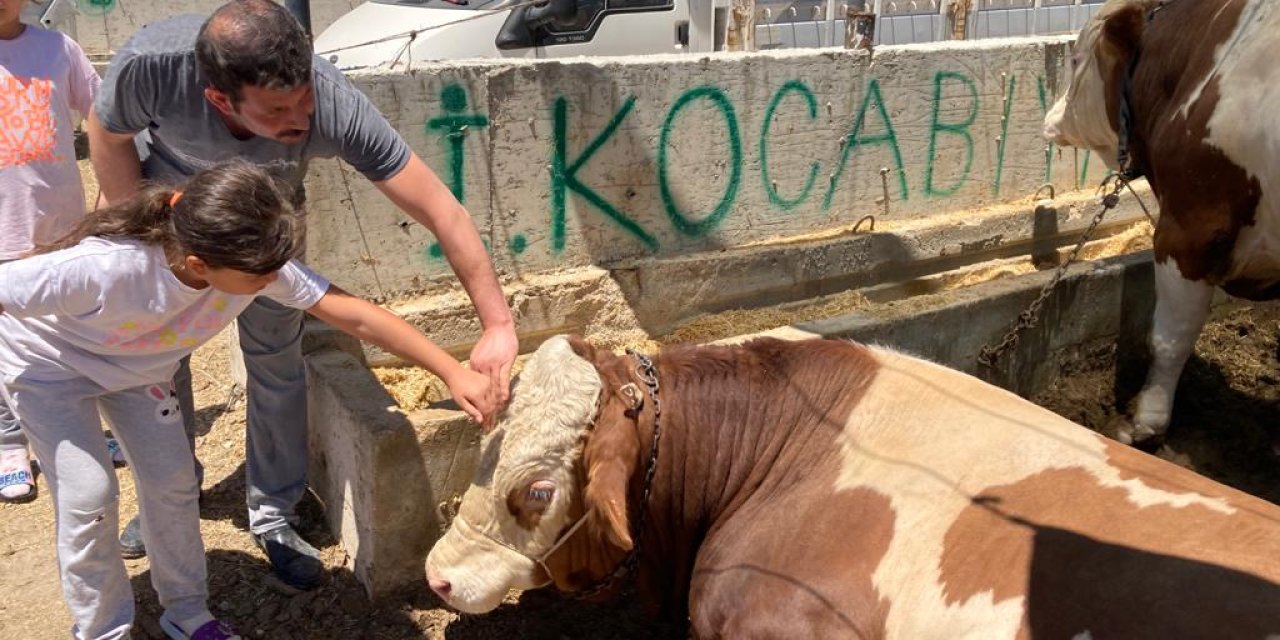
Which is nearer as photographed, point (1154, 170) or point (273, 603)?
point (273, 603)

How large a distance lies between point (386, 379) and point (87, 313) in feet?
6.28

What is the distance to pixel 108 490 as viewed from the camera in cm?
291

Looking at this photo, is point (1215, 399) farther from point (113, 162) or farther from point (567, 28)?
point (113, 162)

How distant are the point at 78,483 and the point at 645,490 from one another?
1485 mm

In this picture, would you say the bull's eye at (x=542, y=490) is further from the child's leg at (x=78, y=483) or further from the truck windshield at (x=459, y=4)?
the truck windshield at (x=459, y=4)

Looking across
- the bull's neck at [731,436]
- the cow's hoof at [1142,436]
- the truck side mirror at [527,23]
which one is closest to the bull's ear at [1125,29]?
the cow's hoof at [1142,436]

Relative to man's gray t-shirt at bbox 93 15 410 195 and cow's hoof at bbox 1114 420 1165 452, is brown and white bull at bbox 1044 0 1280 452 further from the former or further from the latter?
man's gray t-shirt at bbox 93 15 410 195

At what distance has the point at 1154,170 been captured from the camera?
196 inches

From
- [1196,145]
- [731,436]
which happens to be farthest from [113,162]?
[1196,145]

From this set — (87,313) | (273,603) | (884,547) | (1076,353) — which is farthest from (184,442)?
(1076,353)

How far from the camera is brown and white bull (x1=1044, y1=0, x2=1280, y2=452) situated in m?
4.42

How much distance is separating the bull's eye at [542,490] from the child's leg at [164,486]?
1.04m

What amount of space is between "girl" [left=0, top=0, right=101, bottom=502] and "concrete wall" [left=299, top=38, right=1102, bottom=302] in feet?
3.17

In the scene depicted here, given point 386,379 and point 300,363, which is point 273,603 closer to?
point 300,363
